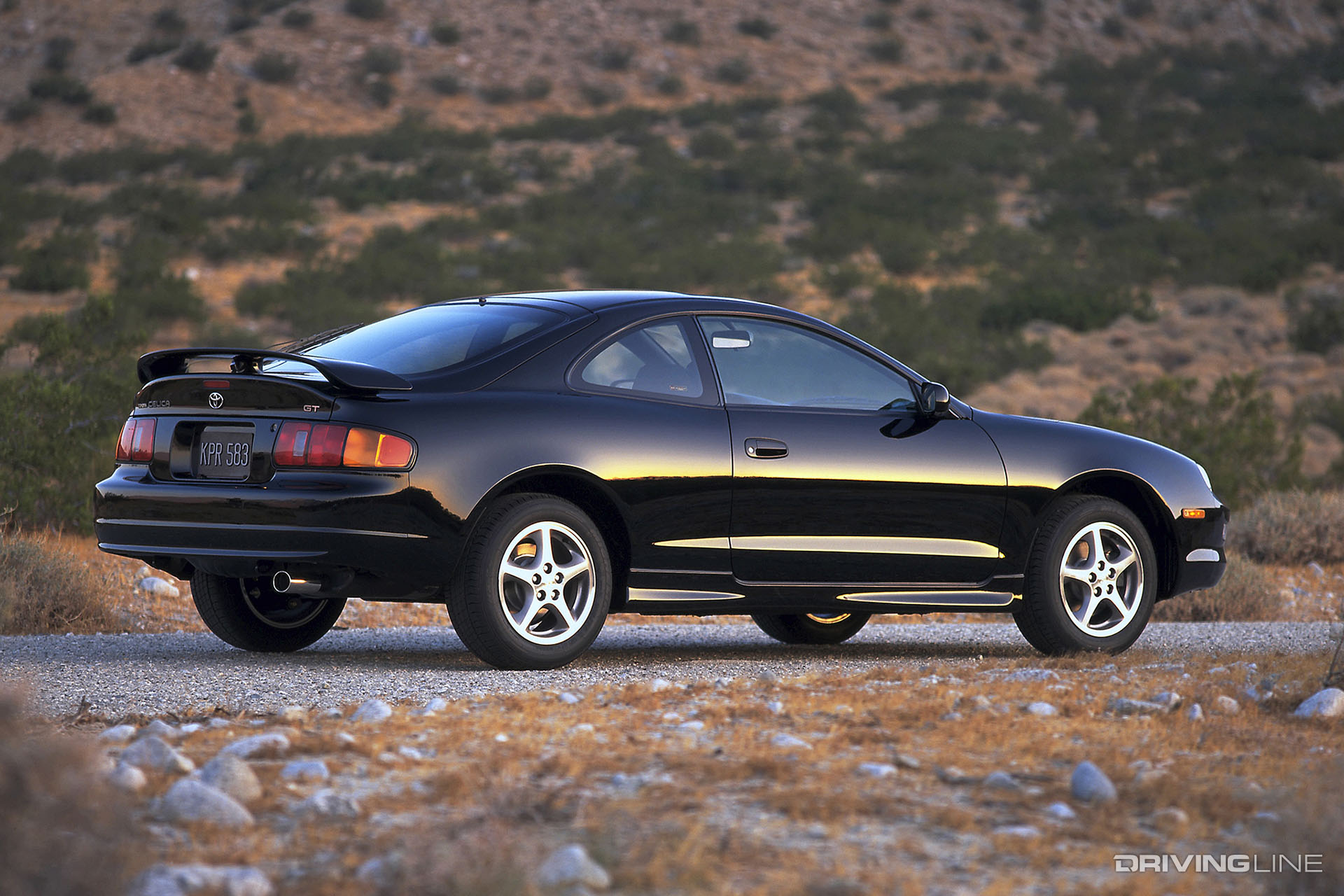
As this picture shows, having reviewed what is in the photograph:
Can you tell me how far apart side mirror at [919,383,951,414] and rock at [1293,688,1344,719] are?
2387 mm

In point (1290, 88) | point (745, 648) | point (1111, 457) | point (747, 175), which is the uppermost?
point (1290, 88)

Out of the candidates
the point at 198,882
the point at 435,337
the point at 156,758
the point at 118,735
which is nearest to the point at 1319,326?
the point at 435,337

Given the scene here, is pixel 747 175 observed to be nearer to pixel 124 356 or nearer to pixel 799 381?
pixel 124 356

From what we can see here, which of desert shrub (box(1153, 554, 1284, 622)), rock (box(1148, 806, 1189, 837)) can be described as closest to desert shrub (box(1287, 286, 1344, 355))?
desert shrub (box(1153, 554, 1284, 622))

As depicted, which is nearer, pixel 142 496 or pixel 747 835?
pixel 747 835

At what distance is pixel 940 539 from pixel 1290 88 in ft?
144

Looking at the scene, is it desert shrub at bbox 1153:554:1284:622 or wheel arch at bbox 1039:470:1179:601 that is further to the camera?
desert shrub at bbox 1153:554:1284:622

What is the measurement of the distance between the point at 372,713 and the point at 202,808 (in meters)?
1.35

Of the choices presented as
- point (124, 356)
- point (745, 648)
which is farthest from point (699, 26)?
point (745, 648)

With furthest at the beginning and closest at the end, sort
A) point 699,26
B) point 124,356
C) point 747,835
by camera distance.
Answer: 1. point 699,26
2. point 124,356
3. point 747,835

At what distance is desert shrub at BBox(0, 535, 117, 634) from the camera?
848cm

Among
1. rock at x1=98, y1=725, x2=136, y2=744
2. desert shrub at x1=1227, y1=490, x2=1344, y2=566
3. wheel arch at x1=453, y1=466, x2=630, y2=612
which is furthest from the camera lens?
desert shrub at x1=1227, y1=490, x2=1344, y2=566

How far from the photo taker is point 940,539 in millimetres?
7270

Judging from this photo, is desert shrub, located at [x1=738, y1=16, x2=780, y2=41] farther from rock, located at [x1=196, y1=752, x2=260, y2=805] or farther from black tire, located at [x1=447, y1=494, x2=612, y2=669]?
rock, located at [x1=196, y1=752, x2=260, y2=805]
